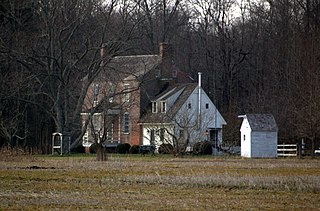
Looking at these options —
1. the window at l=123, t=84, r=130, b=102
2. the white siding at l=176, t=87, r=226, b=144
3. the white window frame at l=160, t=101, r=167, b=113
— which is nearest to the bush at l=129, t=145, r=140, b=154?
the window at l=123, t=84, r=130, b=102

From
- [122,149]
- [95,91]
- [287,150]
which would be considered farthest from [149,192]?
[122,149]

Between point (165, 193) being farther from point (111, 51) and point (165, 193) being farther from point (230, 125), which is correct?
point (230, 125)

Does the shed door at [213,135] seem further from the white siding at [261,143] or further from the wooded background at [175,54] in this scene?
the white siding at [261,143]

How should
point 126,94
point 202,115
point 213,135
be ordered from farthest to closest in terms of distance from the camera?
point 213,135, point 202,115, point 126,94

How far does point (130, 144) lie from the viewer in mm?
79250

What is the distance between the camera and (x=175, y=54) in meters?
96.2

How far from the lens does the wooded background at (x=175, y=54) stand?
67.0 meters

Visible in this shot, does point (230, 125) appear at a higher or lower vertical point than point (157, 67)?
lower

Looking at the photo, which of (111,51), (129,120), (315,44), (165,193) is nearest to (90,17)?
(111,51)

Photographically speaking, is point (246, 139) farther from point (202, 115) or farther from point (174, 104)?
point (174, 104)

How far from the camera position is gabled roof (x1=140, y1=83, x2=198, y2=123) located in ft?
249

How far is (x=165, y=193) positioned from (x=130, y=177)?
768cm

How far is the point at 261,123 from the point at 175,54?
100ft

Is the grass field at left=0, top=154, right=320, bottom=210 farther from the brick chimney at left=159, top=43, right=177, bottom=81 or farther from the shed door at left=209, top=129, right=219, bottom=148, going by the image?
the brick chimney at left=159, top=43, right=177, bottom=81
